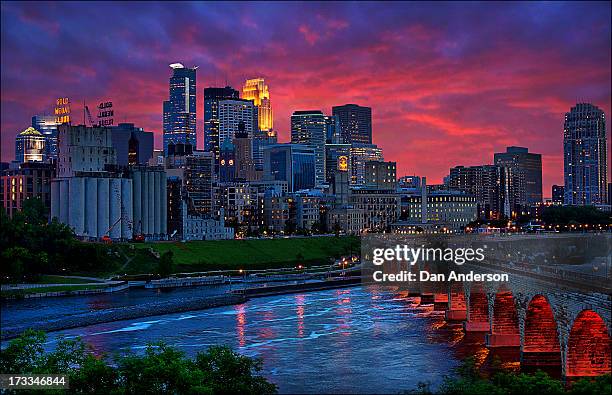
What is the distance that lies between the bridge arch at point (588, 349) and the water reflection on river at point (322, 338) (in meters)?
9.01

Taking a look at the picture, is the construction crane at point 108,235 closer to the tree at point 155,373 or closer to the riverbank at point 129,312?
the riverbank at point 129,312

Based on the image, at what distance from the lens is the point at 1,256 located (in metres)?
120

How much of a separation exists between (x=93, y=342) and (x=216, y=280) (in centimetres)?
5974

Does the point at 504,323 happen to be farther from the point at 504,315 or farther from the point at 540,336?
the point at 540,336

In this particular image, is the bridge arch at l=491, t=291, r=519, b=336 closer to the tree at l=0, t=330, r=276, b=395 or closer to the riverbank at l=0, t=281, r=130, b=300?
the tree at l=0, t=330, r=276, b=395

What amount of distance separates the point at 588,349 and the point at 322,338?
97.5ft

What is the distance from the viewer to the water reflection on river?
185 ft

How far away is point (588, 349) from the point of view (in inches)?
1939

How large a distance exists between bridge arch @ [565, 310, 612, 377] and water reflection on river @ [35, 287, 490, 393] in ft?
29.6

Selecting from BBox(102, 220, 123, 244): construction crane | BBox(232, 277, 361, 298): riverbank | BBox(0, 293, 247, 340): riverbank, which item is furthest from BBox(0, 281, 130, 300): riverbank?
BBox(102, 220, 123, 244): construction crane

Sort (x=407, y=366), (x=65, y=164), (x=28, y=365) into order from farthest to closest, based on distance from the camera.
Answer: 1. (x=65, y=164)
2. (x=407, y=366)
3. (x=28, y=365)

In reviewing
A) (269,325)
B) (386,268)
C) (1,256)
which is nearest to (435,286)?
(269,325)

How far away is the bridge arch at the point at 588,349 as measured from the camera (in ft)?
159

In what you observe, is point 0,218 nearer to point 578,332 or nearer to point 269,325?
point 269,325
